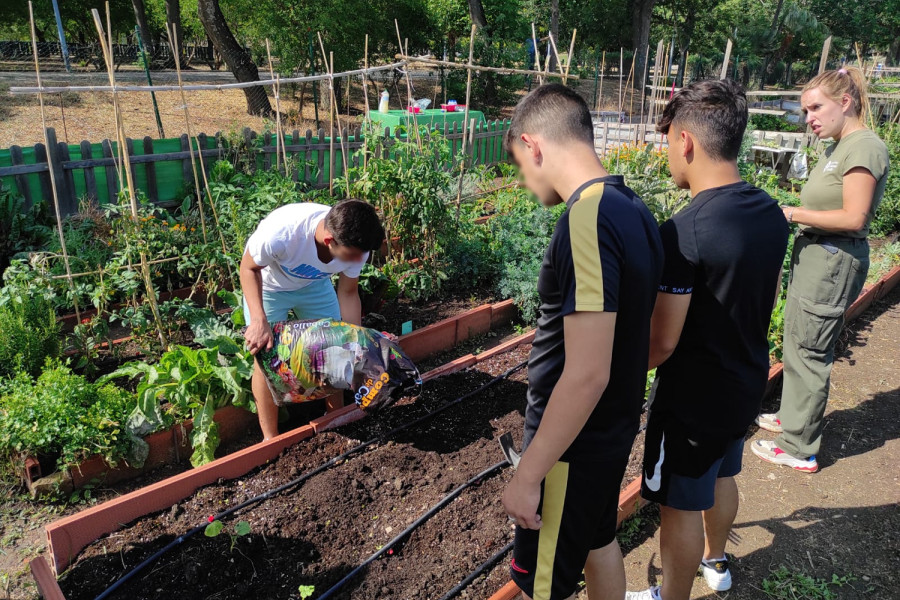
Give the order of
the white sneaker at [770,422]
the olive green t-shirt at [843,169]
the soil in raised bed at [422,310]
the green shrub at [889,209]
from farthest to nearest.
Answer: the green shrub at [889,209], the soil in raised bed at [422,310], the white sneaker at [770,422], the olive green t-shirt at [843,169]

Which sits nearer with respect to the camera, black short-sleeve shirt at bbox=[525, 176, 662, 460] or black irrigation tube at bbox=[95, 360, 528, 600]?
black short-sleeve shirt at bbox=[525, 176, 662, 460]

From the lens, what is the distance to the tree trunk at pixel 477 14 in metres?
18.1

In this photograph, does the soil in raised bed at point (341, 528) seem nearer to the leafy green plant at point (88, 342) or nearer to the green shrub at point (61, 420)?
the green shrub at point (61, 420)

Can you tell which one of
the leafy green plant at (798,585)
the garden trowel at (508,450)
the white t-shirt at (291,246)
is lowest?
the leafy green plant at (798,585)

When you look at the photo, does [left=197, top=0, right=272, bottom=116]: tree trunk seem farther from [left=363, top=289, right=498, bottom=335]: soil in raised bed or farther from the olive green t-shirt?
the olive green t-shirt

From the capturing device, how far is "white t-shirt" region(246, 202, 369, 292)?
2.91 metres

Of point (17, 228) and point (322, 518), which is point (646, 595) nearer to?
point (322, 518)

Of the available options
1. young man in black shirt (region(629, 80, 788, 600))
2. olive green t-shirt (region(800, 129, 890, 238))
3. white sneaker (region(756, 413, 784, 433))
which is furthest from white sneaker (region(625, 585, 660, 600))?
olive green t-shirt (region(800, 129, 890, 238))

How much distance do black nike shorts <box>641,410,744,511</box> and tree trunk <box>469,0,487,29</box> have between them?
18.0 m

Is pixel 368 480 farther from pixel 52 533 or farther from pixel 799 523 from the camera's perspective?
pixel 799 523

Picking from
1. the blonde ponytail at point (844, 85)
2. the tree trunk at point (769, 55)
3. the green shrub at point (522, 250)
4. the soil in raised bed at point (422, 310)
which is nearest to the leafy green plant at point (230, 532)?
the soil in raised bed at point (422, 310)

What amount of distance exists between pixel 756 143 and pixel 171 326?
892 cm

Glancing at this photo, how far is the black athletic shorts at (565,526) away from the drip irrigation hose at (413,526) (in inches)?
39.8

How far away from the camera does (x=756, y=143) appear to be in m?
9.43
